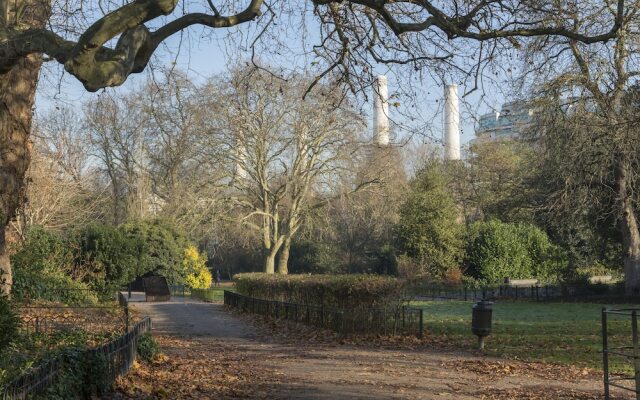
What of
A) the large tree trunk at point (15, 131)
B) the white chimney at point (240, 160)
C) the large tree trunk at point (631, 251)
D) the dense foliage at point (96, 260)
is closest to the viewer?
the large tree trunk at point (15, 131)

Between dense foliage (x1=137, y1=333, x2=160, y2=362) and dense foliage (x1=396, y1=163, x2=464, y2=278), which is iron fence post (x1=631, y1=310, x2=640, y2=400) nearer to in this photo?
dense foliage (x1=137, y1=333, x2=160, y2=362)

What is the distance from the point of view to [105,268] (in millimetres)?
32438

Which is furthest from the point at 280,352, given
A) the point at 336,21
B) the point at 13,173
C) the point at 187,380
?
the point at 13,173

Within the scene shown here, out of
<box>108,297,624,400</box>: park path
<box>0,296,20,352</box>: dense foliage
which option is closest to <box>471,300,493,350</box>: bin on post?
<box>108,297,624,400</box>: park path

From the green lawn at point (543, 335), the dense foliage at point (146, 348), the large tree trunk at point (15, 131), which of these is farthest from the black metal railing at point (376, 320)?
the large tree trunk at point (15, 131)

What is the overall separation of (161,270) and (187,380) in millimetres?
34901

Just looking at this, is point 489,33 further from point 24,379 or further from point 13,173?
point 13,173

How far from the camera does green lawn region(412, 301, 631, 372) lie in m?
14.3

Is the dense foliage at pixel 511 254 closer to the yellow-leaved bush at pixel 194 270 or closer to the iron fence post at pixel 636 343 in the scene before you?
the yellow-leaved bush at pixel 194 270

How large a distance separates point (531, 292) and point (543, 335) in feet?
72.1

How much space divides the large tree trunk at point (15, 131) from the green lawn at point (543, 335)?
35.2ft

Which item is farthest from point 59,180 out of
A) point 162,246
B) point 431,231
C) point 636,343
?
point 636,343

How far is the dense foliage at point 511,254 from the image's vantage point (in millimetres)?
49250

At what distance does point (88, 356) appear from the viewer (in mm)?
8023
